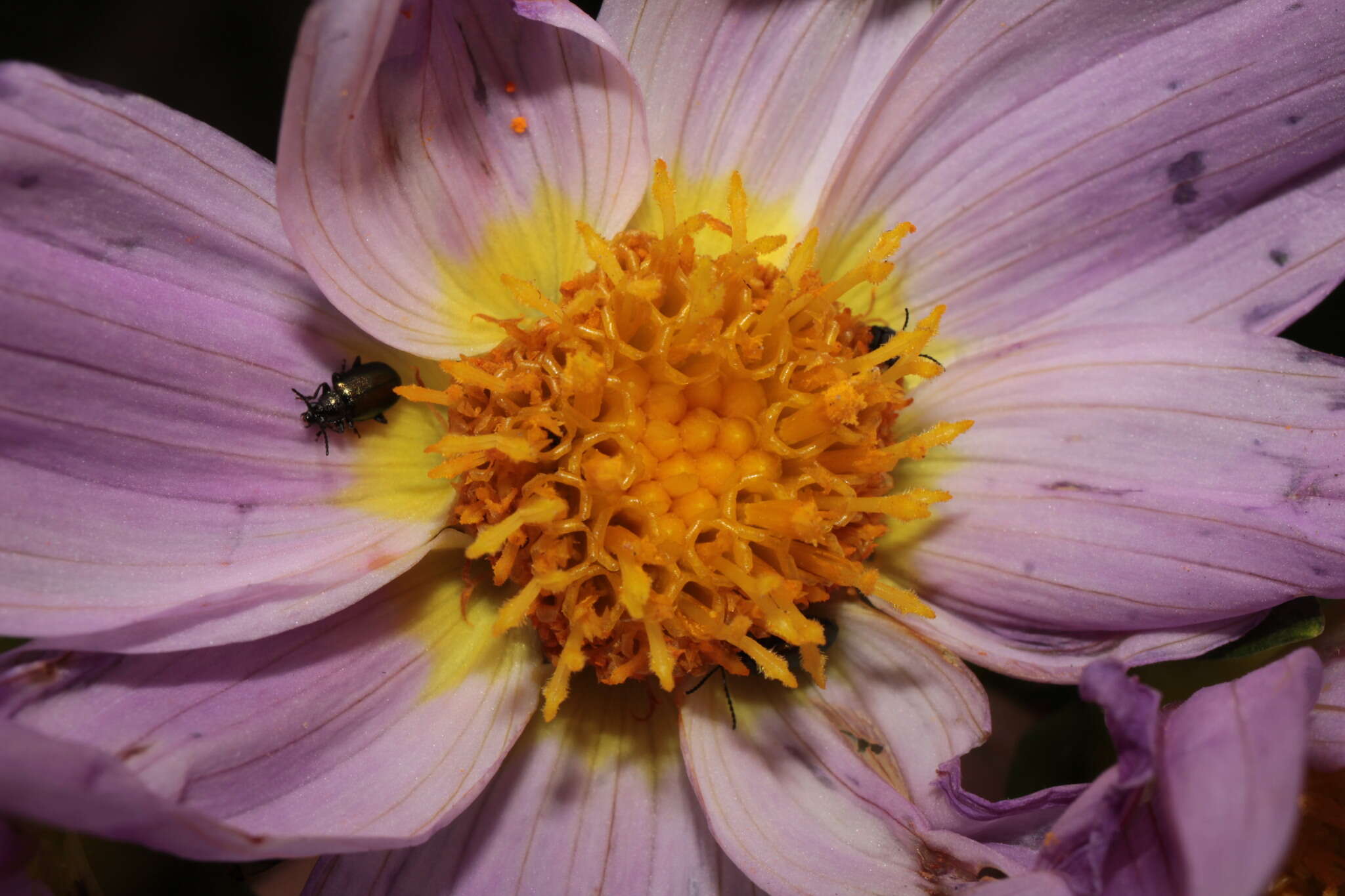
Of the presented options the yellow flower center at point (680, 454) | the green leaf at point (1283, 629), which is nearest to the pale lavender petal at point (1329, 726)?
the green leaf at point (1283, 629)

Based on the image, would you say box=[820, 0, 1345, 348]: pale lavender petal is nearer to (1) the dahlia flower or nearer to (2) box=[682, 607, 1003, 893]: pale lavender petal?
(1) the dahlia flower

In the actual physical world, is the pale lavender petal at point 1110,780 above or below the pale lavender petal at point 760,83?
below

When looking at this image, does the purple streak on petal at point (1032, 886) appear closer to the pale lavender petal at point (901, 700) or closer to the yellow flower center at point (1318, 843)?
the pale lavender petal at point (901, 700)

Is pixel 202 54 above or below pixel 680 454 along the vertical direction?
above

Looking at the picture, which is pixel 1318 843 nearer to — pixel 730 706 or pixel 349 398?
pixel 730 706

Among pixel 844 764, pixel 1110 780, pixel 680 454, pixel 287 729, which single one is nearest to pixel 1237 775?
pixel 1110 780

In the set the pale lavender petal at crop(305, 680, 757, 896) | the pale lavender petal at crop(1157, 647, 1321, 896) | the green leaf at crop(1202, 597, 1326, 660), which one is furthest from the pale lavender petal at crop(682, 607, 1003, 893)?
the green leaf at crop(1202, 597, 1326, 660)

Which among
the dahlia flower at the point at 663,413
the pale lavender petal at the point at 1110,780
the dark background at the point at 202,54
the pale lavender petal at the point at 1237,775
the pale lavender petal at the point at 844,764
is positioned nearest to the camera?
the pale lavender petal at the point at 1237,775
